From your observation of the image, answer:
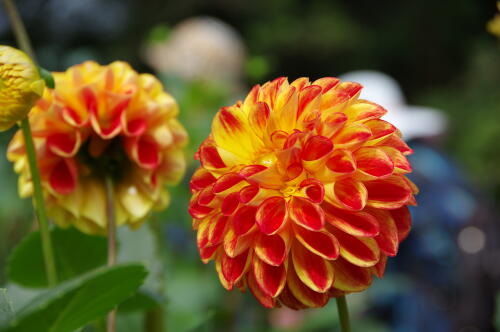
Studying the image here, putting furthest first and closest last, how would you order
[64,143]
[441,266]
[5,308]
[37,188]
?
1. [441,266]
2. [64,143]
3. [37,188]
4. [5,308]

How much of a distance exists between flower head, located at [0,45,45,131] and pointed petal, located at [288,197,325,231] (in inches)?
6.7

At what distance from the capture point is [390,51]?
6.92 meters

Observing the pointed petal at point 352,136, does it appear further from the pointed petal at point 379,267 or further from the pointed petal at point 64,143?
the pointed petal at point 64,143

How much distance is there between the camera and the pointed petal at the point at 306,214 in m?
0.37

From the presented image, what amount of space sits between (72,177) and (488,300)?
1779 mm

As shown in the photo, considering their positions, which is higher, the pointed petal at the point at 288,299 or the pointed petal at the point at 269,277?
the pointed petal at the point at 269,277

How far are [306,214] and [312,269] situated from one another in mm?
30

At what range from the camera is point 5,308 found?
1.13ft

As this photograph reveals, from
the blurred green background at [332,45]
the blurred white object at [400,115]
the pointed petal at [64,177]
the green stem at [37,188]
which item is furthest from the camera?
the blurred green background at [332,45]

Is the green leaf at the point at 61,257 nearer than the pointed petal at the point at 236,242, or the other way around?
the pointed petal at the point at 236,242

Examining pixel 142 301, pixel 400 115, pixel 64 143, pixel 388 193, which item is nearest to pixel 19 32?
pixel 64 143

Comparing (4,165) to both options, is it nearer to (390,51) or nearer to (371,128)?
(371,128)

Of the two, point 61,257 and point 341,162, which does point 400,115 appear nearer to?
point 61,257

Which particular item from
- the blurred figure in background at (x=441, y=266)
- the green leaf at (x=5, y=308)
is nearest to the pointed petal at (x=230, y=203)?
the green leaf at (x=5, y=308)
